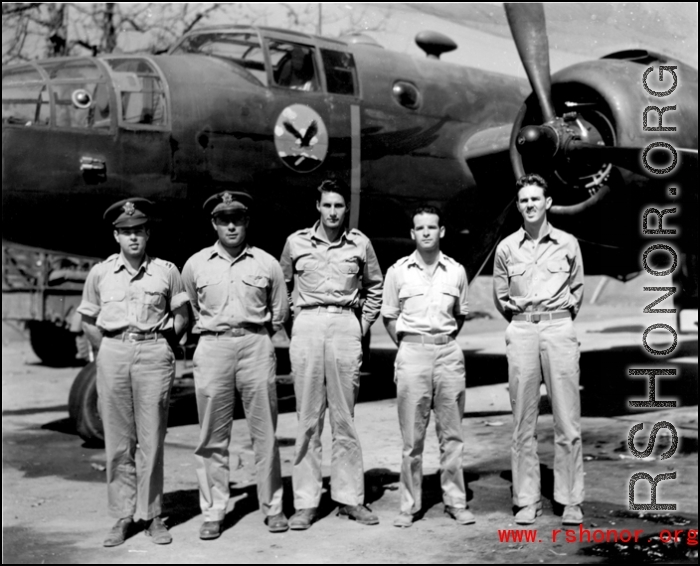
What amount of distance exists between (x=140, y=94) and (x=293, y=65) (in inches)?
67.8

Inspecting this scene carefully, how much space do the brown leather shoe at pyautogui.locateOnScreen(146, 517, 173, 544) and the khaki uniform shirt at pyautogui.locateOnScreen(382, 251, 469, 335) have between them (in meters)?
1.90

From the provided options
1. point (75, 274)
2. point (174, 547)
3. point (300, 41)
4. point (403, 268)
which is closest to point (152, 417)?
point (174, 547)

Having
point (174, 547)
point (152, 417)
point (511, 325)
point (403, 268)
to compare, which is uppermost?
point (403, 268)

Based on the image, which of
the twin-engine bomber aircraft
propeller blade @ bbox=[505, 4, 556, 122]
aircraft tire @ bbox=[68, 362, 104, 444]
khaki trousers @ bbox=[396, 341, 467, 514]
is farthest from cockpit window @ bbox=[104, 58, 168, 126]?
khaki trousers @ bbox=[396, 341, 467, 514]

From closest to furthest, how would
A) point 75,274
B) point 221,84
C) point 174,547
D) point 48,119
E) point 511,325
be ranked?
point 174,547 < point 511,325 < point 48,119 < point 221,84 < point 75,274

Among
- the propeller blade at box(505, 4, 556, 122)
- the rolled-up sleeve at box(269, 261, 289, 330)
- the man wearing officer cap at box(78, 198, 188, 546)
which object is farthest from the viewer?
the propeller blade at box(505, 4, 556, 122)

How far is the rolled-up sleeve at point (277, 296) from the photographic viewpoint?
5566 mm

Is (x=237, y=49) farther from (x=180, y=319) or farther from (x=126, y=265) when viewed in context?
(x=180, y=319)

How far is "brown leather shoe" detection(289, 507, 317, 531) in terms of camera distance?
5.29 metres

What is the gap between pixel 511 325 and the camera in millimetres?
5551

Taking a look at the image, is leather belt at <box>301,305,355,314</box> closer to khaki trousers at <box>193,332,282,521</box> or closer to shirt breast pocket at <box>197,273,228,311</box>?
khaki trousers at <box>193,332,282,521</box>

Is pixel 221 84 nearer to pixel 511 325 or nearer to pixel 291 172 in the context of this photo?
pixel 291 172

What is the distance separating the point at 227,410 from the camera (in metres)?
5.32

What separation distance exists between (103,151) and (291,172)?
6.16 ft
